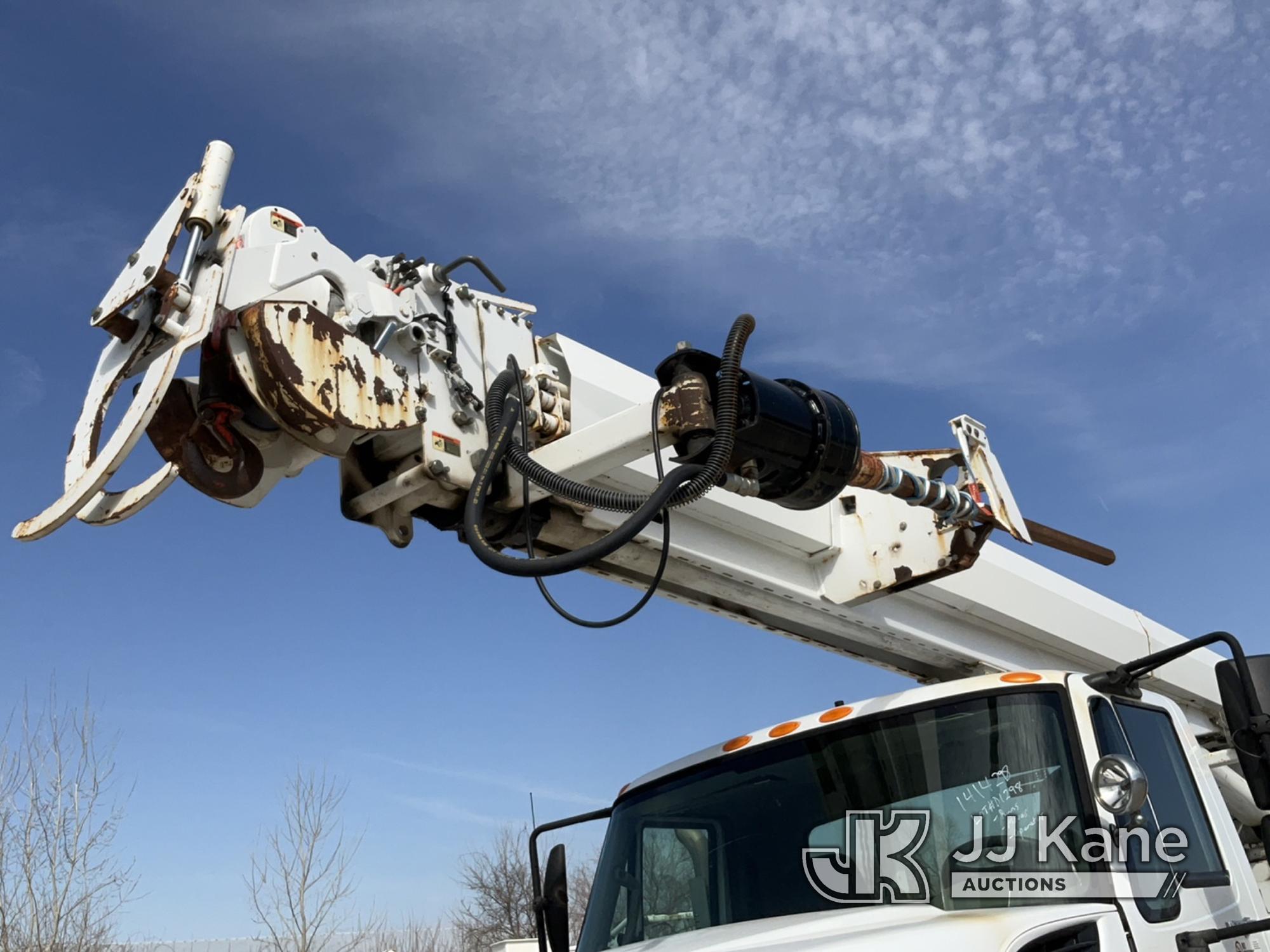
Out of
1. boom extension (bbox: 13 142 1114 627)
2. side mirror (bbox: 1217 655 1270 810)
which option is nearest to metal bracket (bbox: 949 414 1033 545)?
boom extension (bbox: 13 142 1114 627)

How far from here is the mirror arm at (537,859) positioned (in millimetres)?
4230

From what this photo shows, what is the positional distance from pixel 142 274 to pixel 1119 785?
3.02 m

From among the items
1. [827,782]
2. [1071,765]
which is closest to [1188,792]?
[1071,765]

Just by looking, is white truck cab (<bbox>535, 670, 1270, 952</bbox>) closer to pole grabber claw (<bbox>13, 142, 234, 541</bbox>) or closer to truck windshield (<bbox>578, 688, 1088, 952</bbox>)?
truck windshield (<bbox>578, 688, 1088, 952</bbox>)

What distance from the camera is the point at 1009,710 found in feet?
11.0

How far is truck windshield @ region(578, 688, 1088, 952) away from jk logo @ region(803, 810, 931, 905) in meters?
0.02

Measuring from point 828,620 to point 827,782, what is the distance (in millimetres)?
1284

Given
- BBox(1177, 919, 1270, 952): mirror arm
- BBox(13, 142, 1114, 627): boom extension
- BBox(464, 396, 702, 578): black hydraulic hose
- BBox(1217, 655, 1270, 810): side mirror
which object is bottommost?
BBox(1177, 919, 1270, 952): mirror arm

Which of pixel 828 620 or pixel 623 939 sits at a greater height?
pixel 828 620

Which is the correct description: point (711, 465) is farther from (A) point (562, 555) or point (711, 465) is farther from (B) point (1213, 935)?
(B) point (1213, 935)

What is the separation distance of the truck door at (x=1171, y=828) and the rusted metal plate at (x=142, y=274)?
287 centimetres

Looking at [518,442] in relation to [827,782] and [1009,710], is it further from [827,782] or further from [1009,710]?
[1009,710]

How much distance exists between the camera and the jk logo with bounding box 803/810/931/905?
10.5 ft

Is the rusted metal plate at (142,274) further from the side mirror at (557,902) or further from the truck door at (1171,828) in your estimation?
the truck door at (1171,828)
